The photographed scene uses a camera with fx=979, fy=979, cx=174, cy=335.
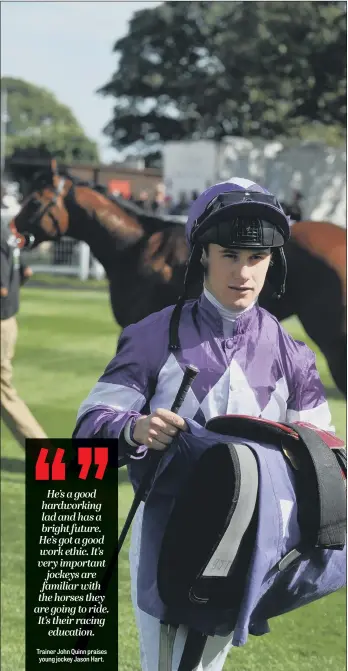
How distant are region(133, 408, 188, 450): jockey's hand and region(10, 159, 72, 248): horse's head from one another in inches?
151

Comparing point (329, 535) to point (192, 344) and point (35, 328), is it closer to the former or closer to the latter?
point (192, 344)

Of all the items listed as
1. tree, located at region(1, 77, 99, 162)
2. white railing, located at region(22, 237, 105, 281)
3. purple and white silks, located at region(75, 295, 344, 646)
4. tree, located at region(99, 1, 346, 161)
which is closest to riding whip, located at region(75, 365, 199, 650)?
purple and white silks, located at region(75, 295, 344, 646)

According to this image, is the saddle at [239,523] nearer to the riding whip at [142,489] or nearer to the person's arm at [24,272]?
the riding whip at [142,489]

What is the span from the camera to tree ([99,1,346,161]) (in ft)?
22.1

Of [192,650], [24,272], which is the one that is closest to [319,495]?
[192,650]

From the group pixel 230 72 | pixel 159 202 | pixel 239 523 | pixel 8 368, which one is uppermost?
pixel 230 72

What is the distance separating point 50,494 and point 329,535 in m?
0.63

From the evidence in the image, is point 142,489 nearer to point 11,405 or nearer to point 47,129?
point 11,405

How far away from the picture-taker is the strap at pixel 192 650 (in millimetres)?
Result: 1803

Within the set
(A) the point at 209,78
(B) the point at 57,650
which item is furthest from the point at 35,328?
(B) the point at 57,650

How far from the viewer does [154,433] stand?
1.70 meters

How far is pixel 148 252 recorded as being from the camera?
203 inches

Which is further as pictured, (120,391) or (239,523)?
(120,391)

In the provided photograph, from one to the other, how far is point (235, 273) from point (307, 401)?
289 mm
